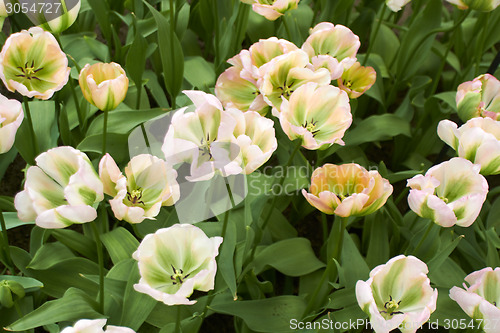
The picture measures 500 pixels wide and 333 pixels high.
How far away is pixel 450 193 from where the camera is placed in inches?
32.0

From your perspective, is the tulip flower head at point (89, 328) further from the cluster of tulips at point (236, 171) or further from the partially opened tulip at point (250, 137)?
the partially opened tulip at point (250, 137)

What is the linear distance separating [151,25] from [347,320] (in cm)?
81

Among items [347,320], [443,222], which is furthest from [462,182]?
[347,320]

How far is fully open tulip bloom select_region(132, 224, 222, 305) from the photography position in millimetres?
657

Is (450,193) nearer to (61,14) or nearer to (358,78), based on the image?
(358,78)

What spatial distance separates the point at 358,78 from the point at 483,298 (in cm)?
45

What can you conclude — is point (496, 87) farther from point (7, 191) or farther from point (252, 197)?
point (7, 191)

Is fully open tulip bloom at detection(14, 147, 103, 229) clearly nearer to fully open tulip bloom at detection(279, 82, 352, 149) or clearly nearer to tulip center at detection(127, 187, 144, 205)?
tulip center at detection(127, 187, 144, 205)

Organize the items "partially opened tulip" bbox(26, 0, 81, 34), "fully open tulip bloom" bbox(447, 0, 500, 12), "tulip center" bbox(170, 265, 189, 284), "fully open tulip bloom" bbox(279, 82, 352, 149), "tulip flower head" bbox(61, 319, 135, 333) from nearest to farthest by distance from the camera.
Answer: "tulip flower head" bbox(61, 319, 135, 333)
"tulip center" bbox(170, 265, 189, 284)
"fully open tulip bloom" bbox(279, 82, 352, 149)
"partially opened tulip" bbox(26, 0, 81, 34)
"fully open tulip bloom" bbox(447, 0, 500, 12)

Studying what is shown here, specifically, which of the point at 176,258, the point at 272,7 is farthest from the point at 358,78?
the point at 176,258

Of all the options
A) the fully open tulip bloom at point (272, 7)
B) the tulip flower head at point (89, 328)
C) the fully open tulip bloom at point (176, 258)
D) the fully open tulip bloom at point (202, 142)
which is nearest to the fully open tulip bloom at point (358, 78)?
the fully open tulip bloom at point (272, 7)

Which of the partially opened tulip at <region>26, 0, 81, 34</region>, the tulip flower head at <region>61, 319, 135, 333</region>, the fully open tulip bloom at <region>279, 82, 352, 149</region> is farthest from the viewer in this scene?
the partially opened tulip at <region>26, 0, 81, 34</region>

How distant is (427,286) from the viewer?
2.30 ft

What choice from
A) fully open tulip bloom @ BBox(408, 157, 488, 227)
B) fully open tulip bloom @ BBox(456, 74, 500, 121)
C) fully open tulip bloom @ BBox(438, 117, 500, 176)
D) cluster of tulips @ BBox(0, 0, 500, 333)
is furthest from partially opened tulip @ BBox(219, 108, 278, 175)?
fully open tulip bloom @ BBox(456, 74, 500, 121)
